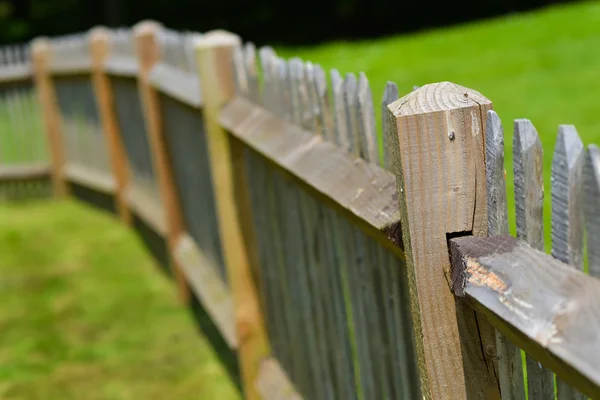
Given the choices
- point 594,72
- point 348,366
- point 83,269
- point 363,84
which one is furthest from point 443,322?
point 594,72

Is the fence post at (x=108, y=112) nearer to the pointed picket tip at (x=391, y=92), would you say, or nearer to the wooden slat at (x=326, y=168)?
the wooden slat at (x=326, y=168)

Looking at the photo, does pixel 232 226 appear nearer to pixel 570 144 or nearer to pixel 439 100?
pixel 439 100

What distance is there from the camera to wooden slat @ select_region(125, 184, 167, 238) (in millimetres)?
6709

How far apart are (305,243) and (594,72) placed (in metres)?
6.57

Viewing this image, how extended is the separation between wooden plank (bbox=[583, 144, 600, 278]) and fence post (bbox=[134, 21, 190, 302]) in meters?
4.95

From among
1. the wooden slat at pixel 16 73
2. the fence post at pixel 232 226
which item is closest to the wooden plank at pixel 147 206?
the fence post at pixel 232 226

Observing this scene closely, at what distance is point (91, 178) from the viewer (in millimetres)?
9227

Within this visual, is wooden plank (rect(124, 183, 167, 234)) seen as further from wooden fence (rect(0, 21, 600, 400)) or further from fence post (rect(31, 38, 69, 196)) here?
fence post (rect(31, 38, 69, 196))

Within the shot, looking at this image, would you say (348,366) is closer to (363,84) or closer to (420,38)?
(363,84)

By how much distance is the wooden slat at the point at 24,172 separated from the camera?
10.1m

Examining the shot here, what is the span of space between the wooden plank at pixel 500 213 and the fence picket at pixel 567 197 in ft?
0.78

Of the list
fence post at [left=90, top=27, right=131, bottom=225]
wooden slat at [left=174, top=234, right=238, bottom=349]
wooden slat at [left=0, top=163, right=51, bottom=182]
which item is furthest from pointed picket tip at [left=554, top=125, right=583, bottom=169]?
wooden slat at [left=0, top=163, right=51, bottom=182]

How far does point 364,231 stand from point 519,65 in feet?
26.7

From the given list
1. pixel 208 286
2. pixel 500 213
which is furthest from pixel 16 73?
pixel 500 213
